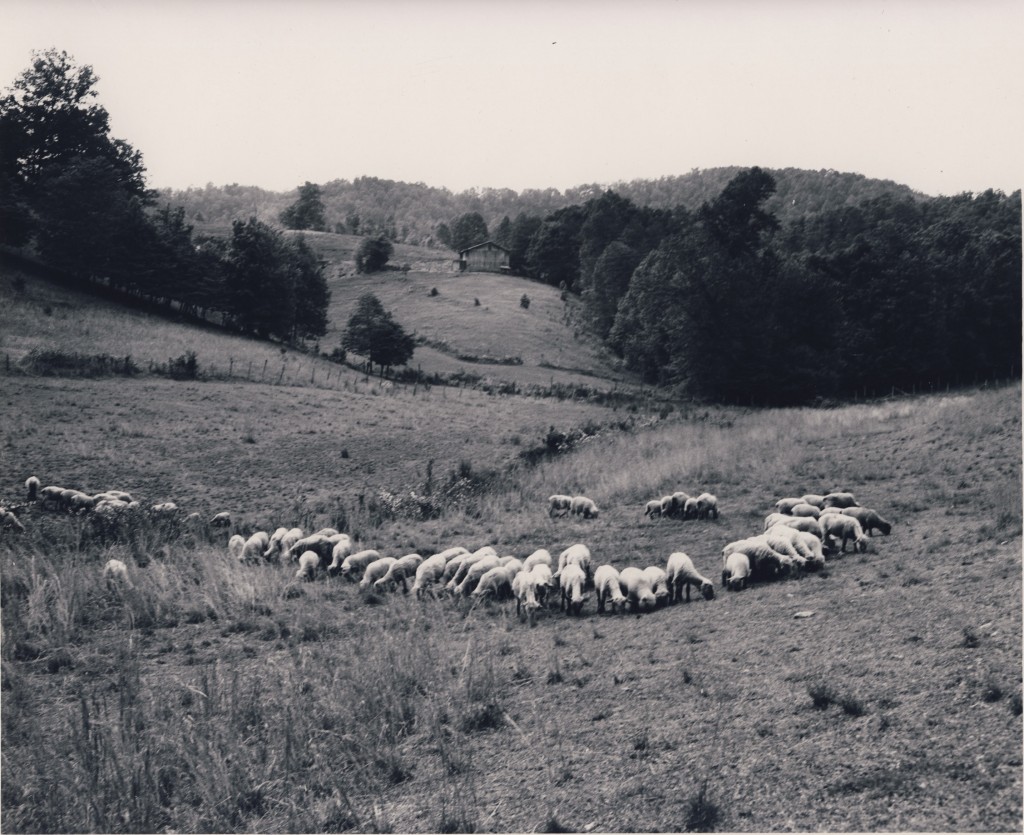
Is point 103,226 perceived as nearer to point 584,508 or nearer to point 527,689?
point 584,508

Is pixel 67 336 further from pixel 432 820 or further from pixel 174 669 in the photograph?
pixel 432 820

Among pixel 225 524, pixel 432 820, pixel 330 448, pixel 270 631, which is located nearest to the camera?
pixel 432 820

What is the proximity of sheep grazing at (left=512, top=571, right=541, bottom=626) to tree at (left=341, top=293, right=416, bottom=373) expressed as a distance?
157 feet

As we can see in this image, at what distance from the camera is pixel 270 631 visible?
12359mm

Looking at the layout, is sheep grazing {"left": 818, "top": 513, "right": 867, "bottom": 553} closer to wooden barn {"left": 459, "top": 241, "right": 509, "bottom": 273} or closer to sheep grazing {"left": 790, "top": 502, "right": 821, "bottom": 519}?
sheep grazing {"left": 790, "top": 502, "right": 821, "bottom": 519}

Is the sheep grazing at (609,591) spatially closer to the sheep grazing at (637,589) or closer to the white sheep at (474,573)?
the sheep grazing at (637,589)

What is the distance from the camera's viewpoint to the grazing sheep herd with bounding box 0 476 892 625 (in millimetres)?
12906

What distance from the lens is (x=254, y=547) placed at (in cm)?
1775

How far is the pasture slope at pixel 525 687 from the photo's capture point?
6.46 meters

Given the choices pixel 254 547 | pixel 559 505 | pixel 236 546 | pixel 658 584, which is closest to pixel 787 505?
pixel 559 505

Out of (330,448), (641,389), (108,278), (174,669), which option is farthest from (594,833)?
(108,278)

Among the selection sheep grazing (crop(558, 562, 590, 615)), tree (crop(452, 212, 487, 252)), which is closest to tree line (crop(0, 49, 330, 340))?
sheep grazing (crop(558, 562, 590, 615))

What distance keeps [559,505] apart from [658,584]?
8.87 metres

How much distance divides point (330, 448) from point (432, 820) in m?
27.1
